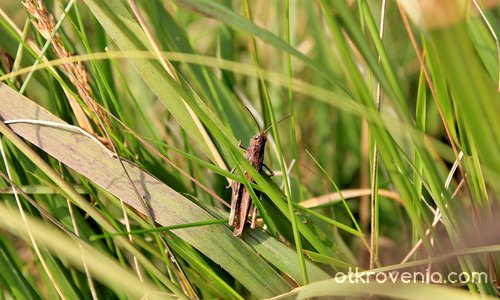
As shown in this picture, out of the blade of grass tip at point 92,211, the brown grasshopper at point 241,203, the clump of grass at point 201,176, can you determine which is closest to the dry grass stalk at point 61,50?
the clump of grass at point 201,176

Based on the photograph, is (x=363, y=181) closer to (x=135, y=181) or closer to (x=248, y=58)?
(x=248, y=58)

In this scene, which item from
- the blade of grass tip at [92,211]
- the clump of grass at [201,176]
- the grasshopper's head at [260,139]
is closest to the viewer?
the clump of grass at [201,176]

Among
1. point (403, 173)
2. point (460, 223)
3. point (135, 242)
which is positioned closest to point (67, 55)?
point (135, 242)

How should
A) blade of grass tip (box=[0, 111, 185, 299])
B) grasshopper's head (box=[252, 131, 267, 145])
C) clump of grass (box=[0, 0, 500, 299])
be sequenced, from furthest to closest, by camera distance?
grasshopper's head (box=[252, 131, 267, 145]) → blade of grass tip (box=[0, 111, 185, 299]) → clump of grass (box=[0, 0, 500, 299])

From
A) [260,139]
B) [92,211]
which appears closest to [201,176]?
[260,139]

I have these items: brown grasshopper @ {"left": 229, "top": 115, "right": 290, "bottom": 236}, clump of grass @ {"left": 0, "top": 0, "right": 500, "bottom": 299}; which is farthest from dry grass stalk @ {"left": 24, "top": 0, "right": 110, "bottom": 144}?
brown grasshopper @ {"left": 229, "top": 115, "right": 290, "bottom": 236}

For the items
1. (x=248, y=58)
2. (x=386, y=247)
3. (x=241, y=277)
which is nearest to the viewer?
(x=241, y=277)

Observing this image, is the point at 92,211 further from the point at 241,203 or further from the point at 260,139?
the point at 260,139

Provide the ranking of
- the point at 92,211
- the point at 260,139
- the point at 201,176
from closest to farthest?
1. the point at 92,211
2. the point at 260,139
3. the point at 201,176

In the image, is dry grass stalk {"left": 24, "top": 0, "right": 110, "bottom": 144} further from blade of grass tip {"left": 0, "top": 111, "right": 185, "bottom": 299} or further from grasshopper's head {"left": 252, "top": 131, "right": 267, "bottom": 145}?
grasshopper's head {"left": 252, "top": 131, "right": 267, "bottom": 145}

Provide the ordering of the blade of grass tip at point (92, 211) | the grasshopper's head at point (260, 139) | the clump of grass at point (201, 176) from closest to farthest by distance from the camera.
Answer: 1. the clump of grass at point (201, 176)
2. the blade of grass tip at point (92, 211)
3. the grasshopper's head at point (260, 139)

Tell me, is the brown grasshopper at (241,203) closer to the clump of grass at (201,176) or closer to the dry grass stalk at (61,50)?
the clump of grass at (201,176)
